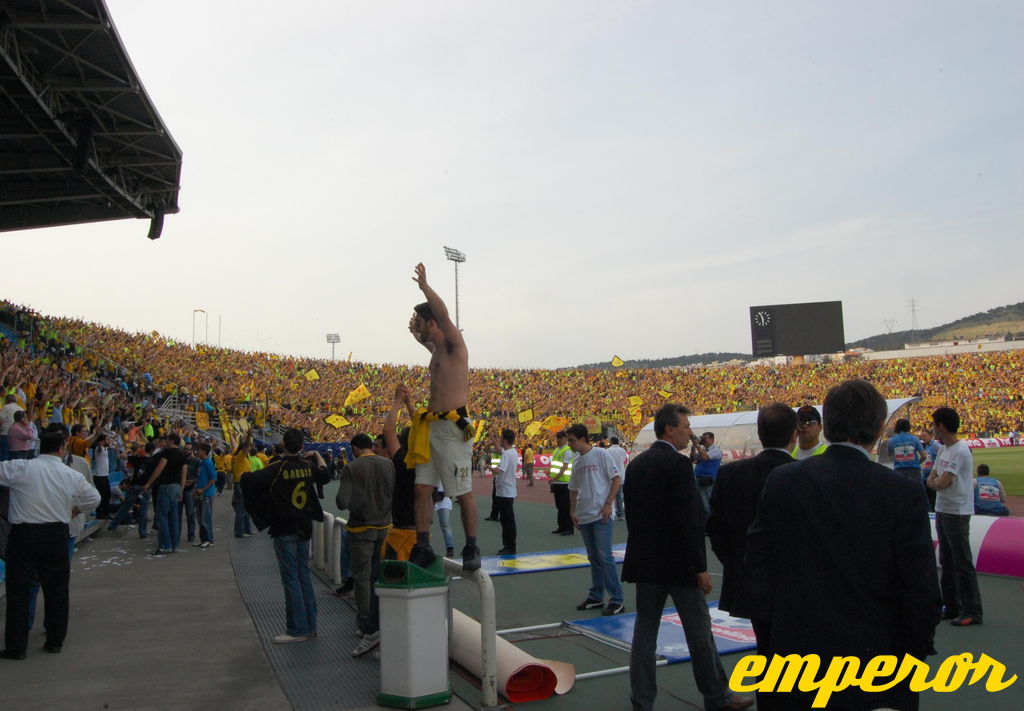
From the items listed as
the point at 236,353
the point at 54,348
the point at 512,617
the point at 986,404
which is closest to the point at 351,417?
the point at 236,353

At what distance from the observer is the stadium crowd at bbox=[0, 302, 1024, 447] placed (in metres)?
23.5

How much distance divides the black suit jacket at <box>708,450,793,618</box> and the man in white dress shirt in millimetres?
5279

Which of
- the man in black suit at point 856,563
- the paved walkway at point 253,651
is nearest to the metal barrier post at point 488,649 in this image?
the paved walkway at point 253,651

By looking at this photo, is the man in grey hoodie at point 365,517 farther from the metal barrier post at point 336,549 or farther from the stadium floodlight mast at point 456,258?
the stadium floodlight mast at point 456,258

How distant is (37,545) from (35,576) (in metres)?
0.26

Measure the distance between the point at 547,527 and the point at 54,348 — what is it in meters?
18.1

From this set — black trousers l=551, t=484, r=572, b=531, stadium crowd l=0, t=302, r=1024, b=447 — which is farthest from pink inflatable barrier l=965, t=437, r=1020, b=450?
black trousers l=551, t=484, r=572, b=531

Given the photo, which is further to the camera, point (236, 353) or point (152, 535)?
point (236, 353)

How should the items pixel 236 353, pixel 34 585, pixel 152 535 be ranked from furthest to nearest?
pixel 236 353 < pixel 152 535 < pixel 34 585

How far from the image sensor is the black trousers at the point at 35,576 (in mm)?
6227

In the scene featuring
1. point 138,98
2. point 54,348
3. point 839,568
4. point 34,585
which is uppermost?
point 138,98

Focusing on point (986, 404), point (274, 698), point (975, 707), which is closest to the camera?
point (975, 707)

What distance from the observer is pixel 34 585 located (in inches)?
252

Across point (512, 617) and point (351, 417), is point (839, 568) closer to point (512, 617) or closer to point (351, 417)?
point (512, 617)
